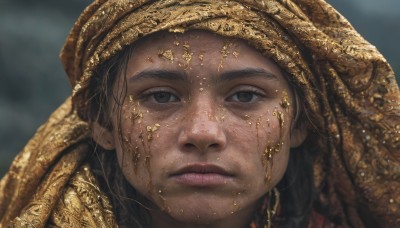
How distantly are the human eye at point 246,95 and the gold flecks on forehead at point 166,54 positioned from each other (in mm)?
229

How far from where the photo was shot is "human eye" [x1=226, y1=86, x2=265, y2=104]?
2.33m

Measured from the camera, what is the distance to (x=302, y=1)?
2525mm

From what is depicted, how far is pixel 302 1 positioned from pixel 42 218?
117cm

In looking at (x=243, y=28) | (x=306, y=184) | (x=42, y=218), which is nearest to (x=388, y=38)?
(x=306, y=184)

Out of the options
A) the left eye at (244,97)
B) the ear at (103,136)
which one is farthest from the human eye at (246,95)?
the ear at (103,136)

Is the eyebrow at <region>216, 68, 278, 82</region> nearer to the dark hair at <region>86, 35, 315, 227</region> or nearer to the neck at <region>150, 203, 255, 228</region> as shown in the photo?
the dark hair at <region>86, 35, 315, 227</region>

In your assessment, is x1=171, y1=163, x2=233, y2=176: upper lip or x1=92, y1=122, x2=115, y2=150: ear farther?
x1=92, y1=122, x2=115, y2=150: ear

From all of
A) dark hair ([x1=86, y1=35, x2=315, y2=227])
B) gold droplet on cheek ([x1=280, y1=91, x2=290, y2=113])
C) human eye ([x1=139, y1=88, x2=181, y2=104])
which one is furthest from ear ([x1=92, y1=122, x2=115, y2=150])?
gold droplet on cheek ([x1=280, y1=91, x2=290, y2=113])

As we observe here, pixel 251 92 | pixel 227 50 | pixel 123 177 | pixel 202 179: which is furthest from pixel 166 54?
pixel 123 177

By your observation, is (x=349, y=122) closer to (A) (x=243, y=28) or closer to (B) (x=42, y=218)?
(A) (x=243, y=28)

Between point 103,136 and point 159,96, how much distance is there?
13.4 inches

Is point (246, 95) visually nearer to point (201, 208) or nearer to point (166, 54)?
point (166, 54)

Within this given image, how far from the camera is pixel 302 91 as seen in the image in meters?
2.50

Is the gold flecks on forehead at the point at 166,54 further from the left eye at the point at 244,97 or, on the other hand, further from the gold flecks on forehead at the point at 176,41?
the left eye at the point at 244,97
